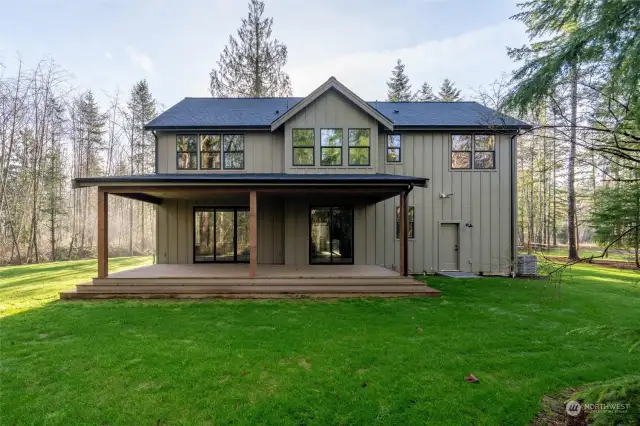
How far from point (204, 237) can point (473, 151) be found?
35.8 feet

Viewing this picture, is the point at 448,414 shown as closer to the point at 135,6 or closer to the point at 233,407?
the point at 233,407

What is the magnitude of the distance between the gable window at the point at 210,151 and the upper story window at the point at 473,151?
900 centimetres

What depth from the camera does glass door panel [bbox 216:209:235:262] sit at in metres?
11.1

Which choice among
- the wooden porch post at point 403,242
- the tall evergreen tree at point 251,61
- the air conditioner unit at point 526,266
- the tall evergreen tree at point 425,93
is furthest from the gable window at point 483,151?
the tall evergreen tree at point 425,93

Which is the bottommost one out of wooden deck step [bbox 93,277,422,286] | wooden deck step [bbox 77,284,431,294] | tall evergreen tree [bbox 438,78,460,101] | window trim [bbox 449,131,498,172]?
wooden deck step [bbox 77,284,431,294]

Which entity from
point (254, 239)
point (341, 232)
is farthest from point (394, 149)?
point (254, 239)

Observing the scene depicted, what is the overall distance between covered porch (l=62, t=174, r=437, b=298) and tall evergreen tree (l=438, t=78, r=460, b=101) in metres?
22.6

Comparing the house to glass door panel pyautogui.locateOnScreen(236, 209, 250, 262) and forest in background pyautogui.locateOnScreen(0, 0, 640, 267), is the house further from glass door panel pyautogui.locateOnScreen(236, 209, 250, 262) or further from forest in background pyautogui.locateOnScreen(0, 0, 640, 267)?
forest in background pyautogui.locateOnScreen(0, 0, 640, 267)

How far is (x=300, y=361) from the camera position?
402cm

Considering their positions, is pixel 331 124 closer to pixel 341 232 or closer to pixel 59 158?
pixel 341 232

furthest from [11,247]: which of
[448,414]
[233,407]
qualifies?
[448,414]

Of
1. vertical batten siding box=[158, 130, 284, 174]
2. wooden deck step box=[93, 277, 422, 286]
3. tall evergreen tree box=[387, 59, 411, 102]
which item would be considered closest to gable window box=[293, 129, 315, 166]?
vertical batten siding box=[158, 130, 284, 174]

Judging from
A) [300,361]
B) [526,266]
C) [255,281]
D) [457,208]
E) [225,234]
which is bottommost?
[300,361]

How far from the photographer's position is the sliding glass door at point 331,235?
10.7 metres
